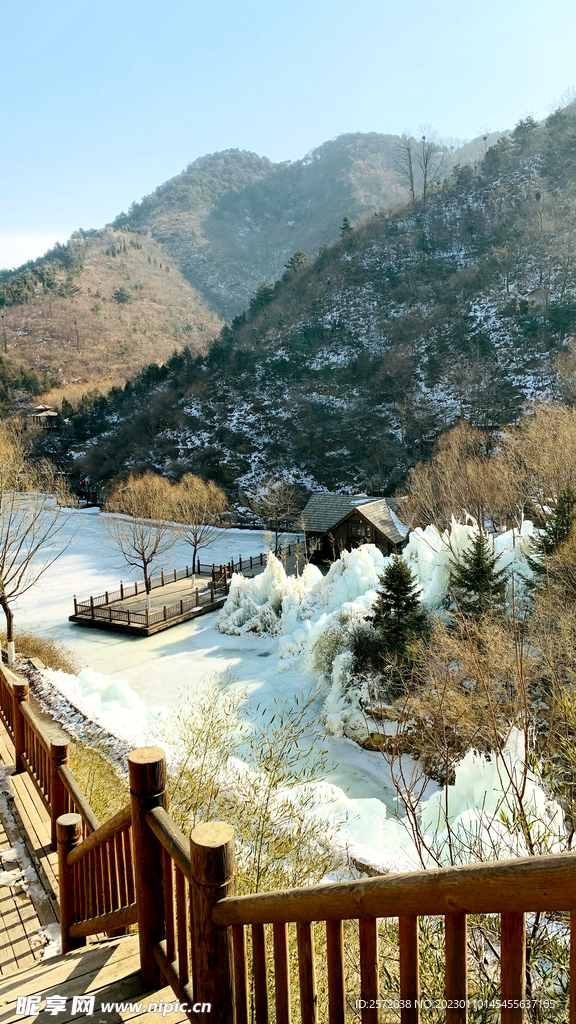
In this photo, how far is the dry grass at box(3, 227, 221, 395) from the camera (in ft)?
239

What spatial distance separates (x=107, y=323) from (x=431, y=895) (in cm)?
9138

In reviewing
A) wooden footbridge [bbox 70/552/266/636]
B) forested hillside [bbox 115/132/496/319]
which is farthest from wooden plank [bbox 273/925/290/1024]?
forested hillside [bbox 115/132/496/319]

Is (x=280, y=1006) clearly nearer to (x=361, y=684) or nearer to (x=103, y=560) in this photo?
(x=361, y=684)

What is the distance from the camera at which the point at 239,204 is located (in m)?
136

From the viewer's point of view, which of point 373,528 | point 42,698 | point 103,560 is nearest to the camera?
point 42,698

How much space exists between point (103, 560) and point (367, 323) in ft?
111

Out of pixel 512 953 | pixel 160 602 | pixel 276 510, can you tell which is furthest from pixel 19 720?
pixel 276 510

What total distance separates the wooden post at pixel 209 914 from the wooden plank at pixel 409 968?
2.15 feet

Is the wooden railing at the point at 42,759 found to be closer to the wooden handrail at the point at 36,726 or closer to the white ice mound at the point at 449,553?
the wooden handrail at the point at 36,726

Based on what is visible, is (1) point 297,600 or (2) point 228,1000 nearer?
(2) point 228,1000

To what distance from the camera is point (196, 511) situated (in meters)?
28.9

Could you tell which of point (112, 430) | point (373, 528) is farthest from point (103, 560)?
point (112, 430)

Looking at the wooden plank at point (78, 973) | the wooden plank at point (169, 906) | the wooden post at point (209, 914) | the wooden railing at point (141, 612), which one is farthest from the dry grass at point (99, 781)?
the wooden railing at point (141, 612)

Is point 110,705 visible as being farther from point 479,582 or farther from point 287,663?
point 479,582
